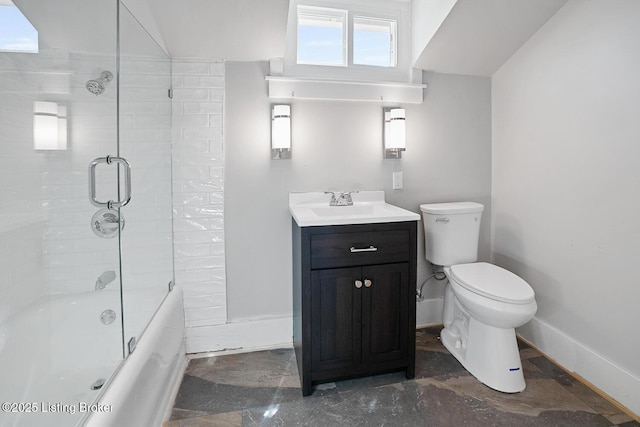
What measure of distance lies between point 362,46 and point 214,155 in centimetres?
119

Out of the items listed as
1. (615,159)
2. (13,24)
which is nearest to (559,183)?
(615,159)

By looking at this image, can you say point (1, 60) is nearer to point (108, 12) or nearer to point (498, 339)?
point (108, 12)

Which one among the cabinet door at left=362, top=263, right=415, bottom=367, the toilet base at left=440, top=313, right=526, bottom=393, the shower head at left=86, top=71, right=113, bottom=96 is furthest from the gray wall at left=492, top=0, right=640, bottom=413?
the shower head at left=86, top=71, right=113, bottom=96

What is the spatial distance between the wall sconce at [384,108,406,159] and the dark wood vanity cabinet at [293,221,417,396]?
65cm

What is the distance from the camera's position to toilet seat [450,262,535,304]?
1663 millimetres

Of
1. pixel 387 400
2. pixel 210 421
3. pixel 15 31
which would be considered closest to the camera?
pixel 15 31

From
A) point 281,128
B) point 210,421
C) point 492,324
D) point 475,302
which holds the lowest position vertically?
point 210,421

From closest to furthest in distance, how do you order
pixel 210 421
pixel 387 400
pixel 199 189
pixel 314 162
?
1. pixel 210 421
2. pixel 387 400
3. pixel 199 189
4. pixel 314 162

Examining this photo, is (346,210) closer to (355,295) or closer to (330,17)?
(355,295)

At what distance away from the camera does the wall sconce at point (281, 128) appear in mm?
1996

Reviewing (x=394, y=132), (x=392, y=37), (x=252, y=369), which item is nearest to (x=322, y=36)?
(x=392, y=37)

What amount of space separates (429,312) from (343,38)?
6.34 feet

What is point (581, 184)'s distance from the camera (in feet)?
5.85

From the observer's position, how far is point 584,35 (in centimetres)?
173
